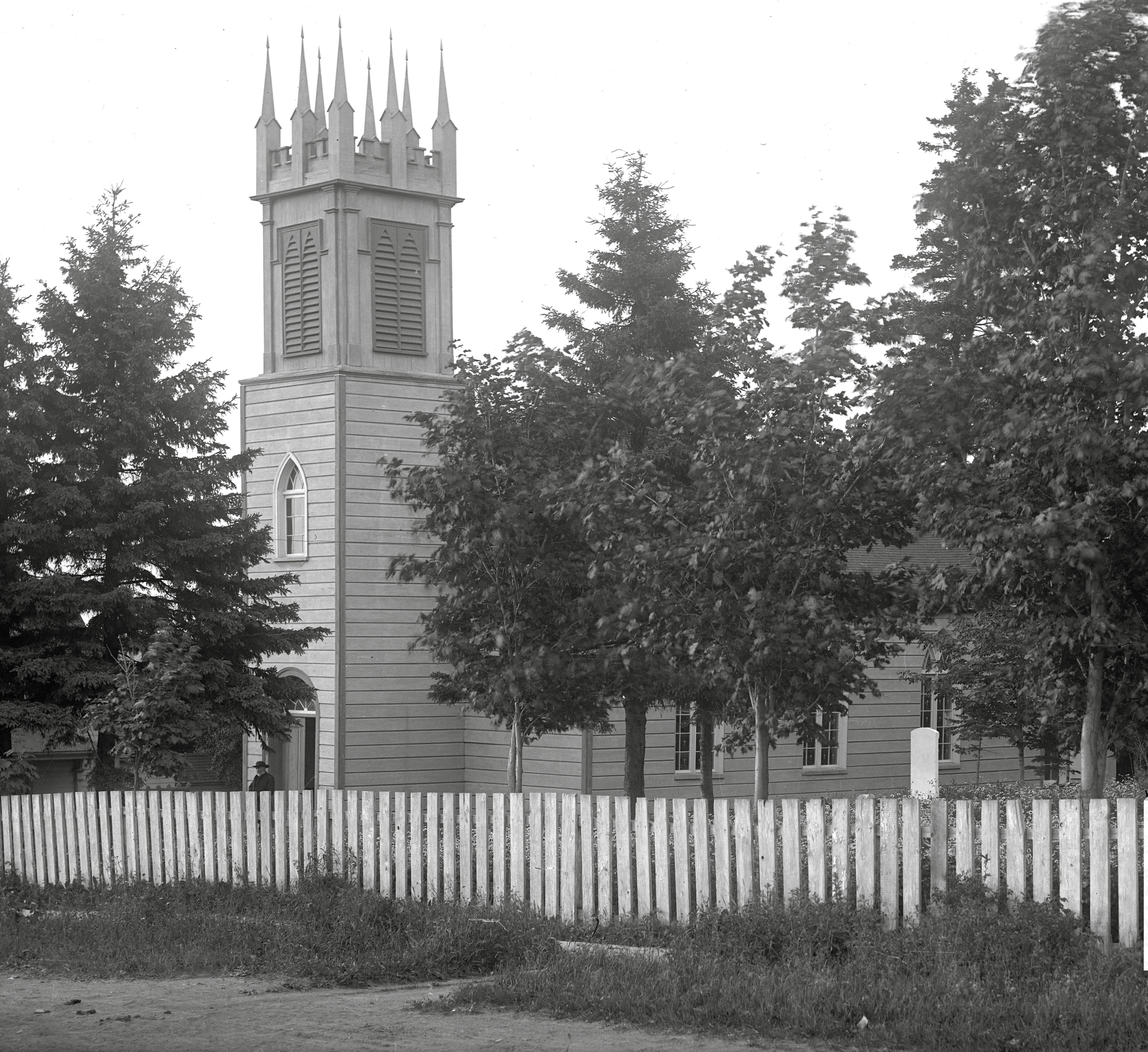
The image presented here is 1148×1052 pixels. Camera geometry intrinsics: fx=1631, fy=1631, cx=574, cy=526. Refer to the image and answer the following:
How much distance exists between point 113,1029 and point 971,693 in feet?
73.8

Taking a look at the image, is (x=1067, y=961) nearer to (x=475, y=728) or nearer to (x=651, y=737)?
(x=651, y=737)

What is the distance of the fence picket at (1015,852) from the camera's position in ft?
36.9

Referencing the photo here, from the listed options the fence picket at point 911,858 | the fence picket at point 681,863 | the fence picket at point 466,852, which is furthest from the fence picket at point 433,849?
the fence picket at point 911,858

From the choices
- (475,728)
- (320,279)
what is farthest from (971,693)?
(320,279)

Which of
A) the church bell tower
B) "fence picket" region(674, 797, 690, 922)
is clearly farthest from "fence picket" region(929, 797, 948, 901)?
the church bell tower

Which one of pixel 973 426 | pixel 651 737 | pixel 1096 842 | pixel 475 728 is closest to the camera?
pixel 1096 842

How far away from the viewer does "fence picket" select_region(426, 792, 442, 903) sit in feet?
48.2

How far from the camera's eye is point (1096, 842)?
10.9 metres

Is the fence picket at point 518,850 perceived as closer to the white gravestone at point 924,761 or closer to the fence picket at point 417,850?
the fence picket at point 417,850

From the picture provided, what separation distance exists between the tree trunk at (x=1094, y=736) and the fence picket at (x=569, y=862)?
430cm

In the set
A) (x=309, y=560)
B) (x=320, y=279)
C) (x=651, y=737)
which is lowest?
(x=651, y=737)

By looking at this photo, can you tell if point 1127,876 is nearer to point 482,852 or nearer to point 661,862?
point 661,862

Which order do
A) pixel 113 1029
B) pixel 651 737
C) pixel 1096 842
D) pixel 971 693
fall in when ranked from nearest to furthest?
pixel 113 1029 → pixel 1096 842 → pixel 971 693 → pixel 651 737

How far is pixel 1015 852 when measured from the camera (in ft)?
37.0
